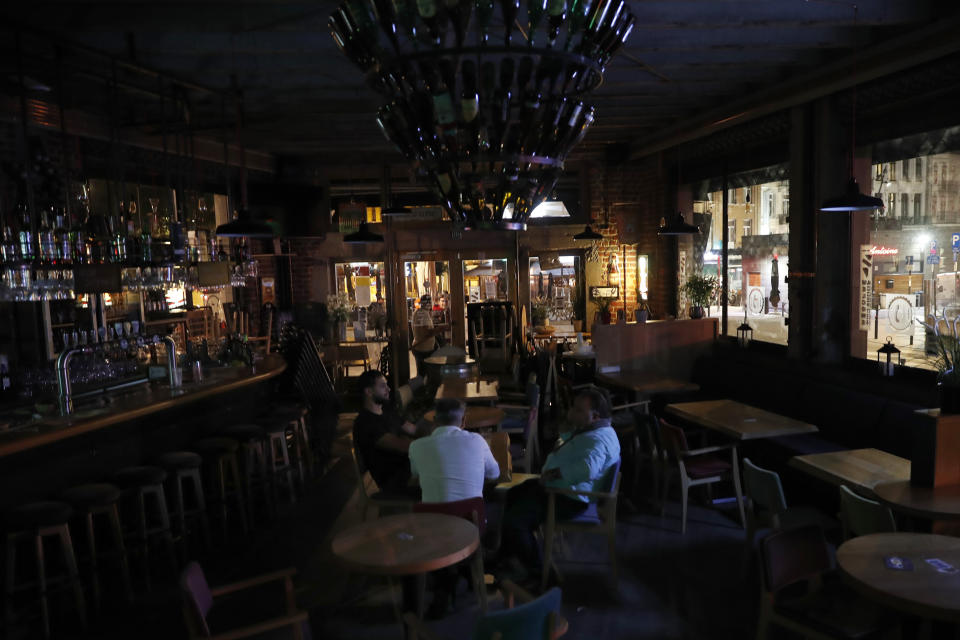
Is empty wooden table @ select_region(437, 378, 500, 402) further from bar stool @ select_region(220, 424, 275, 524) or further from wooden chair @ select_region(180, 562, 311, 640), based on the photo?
wooden chair @ select_region(180, 562, 311, 640)

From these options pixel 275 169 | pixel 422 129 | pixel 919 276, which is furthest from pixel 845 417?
pixel 275 169

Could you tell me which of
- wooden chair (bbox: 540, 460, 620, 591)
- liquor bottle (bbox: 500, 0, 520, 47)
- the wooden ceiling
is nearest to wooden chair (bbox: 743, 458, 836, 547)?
wooden chair (bbox: 540, 460, 620, 591)

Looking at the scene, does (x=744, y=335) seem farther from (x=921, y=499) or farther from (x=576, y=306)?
(x=921, y=499)

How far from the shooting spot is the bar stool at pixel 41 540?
3926 millimetres

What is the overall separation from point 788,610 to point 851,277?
437 centimetres

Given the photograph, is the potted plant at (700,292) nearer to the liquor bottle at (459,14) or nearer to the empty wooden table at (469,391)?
the empty wooden table at (469,391)

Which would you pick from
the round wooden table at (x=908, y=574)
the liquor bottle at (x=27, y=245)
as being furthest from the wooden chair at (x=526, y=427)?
the liquor bottle at (x=27, y=245)

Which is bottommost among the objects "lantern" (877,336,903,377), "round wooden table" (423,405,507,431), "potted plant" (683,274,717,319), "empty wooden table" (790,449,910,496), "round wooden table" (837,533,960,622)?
"empty wooden table" (790,449,910,496)

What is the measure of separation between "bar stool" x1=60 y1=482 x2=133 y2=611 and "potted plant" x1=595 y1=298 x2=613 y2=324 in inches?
281

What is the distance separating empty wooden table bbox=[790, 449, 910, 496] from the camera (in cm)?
416

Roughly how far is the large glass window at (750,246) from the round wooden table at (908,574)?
450 centimetres

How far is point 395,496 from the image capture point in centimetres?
469

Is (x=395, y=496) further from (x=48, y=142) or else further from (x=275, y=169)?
(x=275, y=169)

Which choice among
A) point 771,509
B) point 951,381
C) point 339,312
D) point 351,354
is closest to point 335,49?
point 771,509
